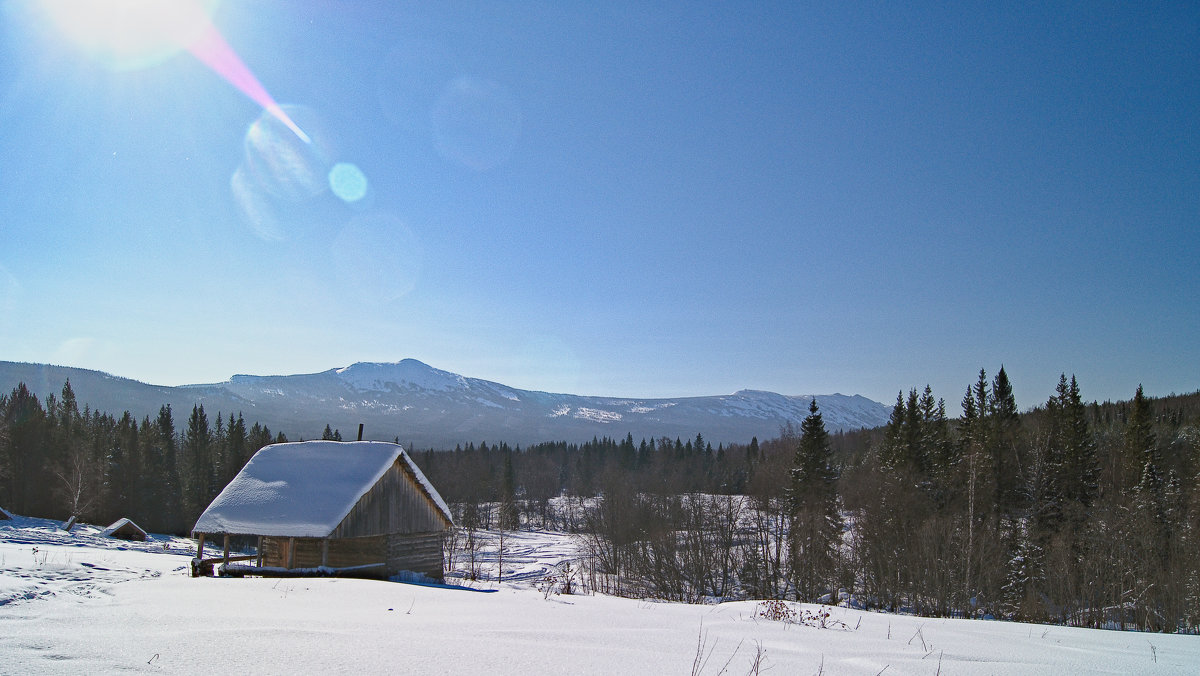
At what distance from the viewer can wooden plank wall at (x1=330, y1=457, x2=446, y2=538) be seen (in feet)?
72.4

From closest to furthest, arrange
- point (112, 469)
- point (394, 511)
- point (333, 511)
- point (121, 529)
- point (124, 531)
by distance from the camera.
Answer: point (333, 511), point (394, 511), point (121, 529), point (124, 531), point (112, 469)

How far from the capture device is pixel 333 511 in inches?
843

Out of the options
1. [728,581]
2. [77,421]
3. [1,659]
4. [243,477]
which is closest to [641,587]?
[728,581]

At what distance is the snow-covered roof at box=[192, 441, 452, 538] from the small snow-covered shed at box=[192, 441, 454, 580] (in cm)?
3

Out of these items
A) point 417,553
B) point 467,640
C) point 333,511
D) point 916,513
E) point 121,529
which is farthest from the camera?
point 121,529

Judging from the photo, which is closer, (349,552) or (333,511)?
(333,511)

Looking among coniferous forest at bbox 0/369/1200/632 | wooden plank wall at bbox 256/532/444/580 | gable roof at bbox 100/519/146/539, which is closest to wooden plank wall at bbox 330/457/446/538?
wooden plank wall at bbox 256/532/444/580

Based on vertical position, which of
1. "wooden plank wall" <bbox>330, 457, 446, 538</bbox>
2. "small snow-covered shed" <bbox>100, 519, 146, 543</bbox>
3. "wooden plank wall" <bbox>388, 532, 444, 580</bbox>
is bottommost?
"small snow-covered shed" <bbox>100, 519, 146, 543</bbox>

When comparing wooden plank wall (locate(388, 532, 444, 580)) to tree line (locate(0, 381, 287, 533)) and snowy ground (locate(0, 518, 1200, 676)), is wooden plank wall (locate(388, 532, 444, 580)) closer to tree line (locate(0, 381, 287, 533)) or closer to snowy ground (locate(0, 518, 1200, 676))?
snowy ground (locate(0, 518, 1200, 676))

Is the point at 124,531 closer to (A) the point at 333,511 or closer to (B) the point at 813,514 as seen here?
(A) the point at 333,511

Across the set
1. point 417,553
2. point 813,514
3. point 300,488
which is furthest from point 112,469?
point 813,514

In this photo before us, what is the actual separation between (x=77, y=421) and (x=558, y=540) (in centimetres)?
6518

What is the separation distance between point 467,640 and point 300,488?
64.5 feet

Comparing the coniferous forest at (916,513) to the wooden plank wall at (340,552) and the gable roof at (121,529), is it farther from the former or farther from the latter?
the wooden plank wall at (340,552)
